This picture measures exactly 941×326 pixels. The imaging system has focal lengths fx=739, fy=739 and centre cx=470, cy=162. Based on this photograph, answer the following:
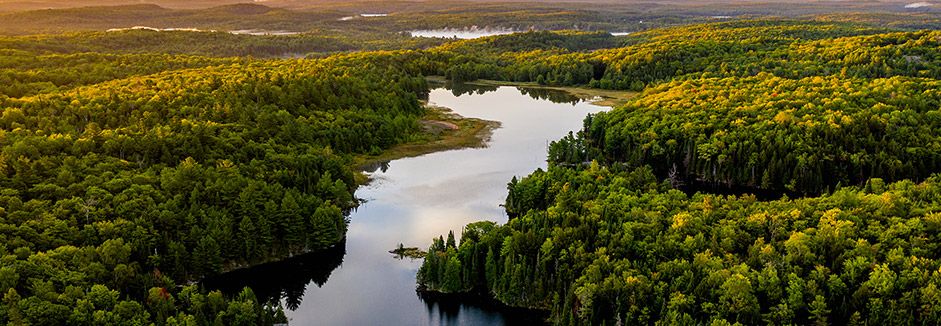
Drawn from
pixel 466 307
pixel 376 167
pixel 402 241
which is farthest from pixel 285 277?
pixel 376 167

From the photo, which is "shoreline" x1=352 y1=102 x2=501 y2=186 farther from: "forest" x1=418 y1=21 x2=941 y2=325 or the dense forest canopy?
"forest" x1=418 y1=21 x2=941 y2=325

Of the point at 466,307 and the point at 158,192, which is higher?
the point at 158,192

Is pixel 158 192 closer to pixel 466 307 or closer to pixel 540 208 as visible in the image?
pixel 466 307

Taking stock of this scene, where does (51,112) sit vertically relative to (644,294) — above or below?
above

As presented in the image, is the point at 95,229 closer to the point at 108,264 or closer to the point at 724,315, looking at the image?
the point at 108,264

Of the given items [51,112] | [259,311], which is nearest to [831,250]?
[259,311]

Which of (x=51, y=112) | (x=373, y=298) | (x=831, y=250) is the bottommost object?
(x=373, y=298)

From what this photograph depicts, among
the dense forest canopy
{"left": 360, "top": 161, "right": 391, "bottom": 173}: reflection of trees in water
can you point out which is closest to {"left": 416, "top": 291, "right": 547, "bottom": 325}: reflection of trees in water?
the dense forest canopy
